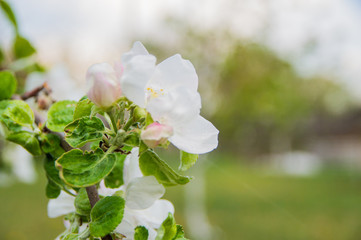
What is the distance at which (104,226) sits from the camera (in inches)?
9.7

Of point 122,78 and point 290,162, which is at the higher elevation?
point 122,78

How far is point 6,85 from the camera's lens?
37cm

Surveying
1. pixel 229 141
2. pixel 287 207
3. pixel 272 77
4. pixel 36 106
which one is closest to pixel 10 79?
pixel 36 106

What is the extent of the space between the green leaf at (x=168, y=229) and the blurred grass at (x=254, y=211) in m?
3.20

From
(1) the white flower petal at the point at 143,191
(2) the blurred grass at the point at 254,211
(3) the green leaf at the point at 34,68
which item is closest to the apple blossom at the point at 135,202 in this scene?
(1) the white flower petal at the point at 143,191

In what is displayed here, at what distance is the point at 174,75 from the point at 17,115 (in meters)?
0.14

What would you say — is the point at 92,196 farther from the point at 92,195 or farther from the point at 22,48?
the point at 22,48

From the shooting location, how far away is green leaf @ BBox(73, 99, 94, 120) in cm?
26


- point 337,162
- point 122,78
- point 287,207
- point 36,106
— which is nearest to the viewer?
point 122,78

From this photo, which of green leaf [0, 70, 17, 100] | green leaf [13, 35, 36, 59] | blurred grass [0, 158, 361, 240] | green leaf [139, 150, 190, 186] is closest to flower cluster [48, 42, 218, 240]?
green leaf [139, 150, 190, 186]

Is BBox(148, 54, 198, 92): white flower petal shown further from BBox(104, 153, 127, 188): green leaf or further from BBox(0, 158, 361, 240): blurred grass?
BBox(0, 158, 361, 240): blurred grass

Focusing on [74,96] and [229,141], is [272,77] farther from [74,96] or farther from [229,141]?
[229,141]

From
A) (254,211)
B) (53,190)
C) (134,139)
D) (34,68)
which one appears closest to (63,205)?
(53,190)

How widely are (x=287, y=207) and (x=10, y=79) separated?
19.3 ft
